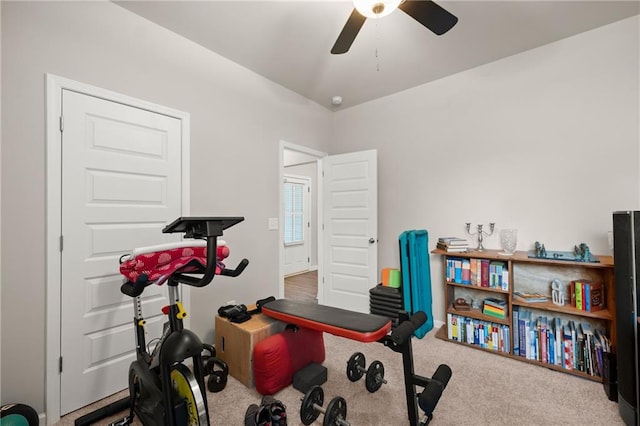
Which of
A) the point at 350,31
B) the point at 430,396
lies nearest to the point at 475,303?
the point at 430,396

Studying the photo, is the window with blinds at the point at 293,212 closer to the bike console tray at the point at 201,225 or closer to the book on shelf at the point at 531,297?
the book on shelf at the point at 531,297

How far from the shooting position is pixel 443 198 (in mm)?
3242

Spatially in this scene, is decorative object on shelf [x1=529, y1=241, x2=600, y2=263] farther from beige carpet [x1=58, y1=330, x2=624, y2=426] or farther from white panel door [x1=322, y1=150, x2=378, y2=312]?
white panel door [x1=322, y1=150, x2=378, y2=312]

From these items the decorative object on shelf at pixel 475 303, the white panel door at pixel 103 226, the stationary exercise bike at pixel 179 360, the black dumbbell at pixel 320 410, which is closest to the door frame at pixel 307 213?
the decorative object on shelf at pixel 475 303

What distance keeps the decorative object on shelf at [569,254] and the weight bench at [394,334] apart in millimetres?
1461

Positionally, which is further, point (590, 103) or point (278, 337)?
point (590, 103)

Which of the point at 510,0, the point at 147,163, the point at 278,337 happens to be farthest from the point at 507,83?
the point at 147,163

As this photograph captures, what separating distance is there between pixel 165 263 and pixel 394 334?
1.26 metres

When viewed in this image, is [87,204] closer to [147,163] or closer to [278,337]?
[147,163]

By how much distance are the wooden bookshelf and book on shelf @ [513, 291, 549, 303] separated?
0.04 meters

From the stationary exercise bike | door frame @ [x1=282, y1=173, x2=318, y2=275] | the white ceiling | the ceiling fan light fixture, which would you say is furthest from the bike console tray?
door frame @ [x1=282, y1=173, x2=318, y2=275]

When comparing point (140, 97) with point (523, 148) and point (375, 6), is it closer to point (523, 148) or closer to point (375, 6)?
point (375, 6)

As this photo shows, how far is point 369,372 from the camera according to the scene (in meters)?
2.00

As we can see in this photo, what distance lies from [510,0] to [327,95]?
2086 millimetres
